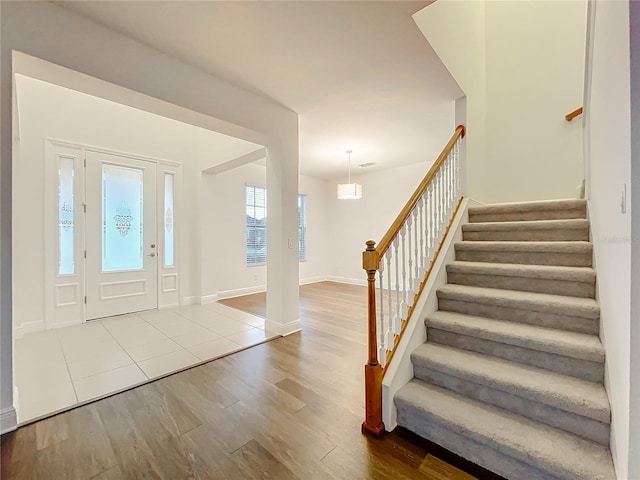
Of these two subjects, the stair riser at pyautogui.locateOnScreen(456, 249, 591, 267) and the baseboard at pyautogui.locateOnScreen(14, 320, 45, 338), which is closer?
the stair riser at pyautogui.locateOnScreen(456, 249, 591, 267)

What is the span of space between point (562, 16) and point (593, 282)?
3.71m

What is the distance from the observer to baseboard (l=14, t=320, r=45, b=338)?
3.18 metres

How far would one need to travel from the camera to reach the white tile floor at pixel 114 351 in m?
2.10

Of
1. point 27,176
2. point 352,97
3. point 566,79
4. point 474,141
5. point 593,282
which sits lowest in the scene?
point 593,282

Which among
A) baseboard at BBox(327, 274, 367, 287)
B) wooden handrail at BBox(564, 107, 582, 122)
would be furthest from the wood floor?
baseboard at BBox(327, 274, 367, 287)

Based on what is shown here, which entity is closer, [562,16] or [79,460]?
[79,460]

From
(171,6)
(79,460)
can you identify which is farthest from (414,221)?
(79,460)

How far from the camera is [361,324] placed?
3.70 metres

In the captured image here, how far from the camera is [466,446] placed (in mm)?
1429

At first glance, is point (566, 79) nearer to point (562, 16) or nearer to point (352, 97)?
point (562, 16)

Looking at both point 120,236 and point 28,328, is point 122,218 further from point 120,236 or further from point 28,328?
point 28,328

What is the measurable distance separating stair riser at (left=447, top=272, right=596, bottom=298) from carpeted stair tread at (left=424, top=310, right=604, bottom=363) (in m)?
0.32

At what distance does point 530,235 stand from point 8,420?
392 cm

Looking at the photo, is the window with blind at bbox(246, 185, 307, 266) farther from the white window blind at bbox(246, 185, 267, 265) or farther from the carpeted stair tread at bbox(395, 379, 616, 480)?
the carpeted stair tread at bbox(395, 379, 616, 480)
